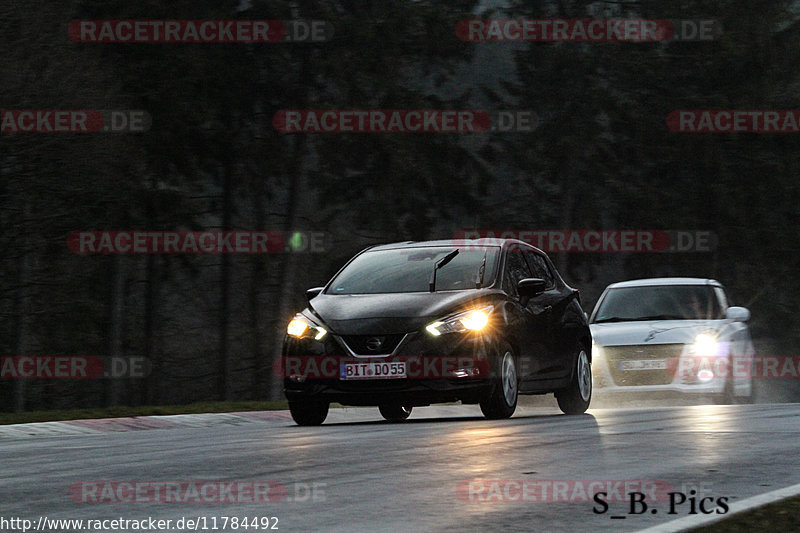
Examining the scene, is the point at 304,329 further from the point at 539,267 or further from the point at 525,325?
the point at 539,267

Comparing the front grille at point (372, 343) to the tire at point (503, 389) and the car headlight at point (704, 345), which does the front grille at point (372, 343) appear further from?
the car headlight at point (704, 345)

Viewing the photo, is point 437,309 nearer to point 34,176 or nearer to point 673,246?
point 34,176

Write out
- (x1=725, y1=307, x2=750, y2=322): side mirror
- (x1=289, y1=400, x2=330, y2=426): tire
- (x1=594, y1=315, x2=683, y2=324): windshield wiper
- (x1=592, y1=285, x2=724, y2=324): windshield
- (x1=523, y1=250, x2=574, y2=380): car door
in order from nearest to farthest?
1. (x1=289, y1=400, x2=330, y2=426): tire
2. (x1=523, y1=250, x2=574, y2=380): car door
3. (x1=725, y1=307, x2=750, y2=322): side mirror
4. (x1=594, y1=315, x2=683, y2=324): windshield wiper
5. (x1=592, y1=285, x2=724, y2=324): windshield

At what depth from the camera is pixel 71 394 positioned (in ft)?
142

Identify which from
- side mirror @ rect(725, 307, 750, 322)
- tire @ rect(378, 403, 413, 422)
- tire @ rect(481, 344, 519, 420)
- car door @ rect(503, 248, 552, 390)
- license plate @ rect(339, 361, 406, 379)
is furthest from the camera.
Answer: side mirror @ rect(725, 307, 750, 322)

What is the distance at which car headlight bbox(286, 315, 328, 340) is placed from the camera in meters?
13.5

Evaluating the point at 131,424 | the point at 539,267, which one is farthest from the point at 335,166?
the point at 131,424

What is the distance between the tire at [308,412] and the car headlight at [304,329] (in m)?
0.71

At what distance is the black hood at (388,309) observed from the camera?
13.2 meters

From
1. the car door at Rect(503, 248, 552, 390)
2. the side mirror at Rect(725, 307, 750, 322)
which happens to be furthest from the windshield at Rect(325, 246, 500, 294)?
the side mirror at Rect(725, 307, 750, 322)

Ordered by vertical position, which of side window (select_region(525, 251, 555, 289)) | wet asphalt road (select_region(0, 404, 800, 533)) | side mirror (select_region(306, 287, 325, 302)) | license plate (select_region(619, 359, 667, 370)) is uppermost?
side window (select_region(525, 251, 555, 289))

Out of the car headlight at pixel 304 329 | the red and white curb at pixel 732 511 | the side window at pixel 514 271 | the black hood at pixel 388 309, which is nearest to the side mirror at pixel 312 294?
the black hood at pixel 388 309

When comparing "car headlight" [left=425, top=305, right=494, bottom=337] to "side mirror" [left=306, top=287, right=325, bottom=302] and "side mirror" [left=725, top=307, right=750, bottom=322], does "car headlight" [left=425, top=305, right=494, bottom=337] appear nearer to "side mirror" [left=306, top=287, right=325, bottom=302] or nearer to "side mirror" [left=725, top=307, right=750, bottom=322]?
"side mirror" [left=306, top=287, right=325, bottom=302]

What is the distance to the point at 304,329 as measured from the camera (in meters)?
13.6
